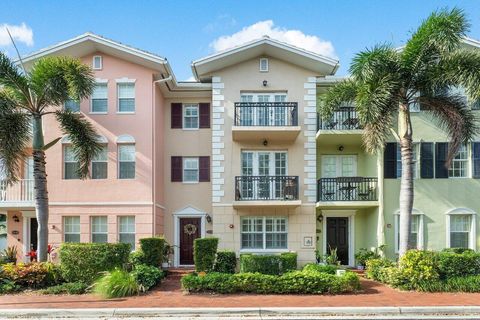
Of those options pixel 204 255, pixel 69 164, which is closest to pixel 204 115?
pixel 69 164

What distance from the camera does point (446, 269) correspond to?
1555 centimetres

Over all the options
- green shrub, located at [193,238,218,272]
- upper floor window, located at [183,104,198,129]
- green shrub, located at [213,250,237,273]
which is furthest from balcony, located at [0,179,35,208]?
green shrub, located at [213,250,237,273]

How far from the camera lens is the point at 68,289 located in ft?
49.0

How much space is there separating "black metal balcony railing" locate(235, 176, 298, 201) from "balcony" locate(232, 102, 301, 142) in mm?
1829

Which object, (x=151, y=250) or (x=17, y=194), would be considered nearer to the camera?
(x=151, y=250)

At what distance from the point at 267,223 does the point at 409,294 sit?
7637mm

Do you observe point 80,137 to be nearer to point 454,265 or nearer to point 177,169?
point 177,169

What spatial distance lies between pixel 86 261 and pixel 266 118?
9430 mm

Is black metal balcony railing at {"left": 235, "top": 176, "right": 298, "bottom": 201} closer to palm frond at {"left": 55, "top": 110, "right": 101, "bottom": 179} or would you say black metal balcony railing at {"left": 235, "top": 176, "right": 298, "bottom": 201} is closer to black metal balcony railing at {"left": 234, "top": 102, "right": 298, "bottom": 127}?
black metal balcony railing at {"left": 234, "top": 102, "right": 298, "bottom": 127}

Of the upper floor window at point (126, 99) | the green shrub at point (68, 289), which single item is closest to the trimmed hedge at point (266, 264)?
the green shrub at point (68, 289)

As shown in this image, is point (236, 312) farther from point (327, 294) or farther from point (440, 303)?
point (440, 303)

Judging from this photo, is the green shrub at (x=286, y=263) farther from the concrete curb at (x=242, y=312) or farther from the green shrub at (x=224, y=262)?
the concrete curb at (x=242, y=312)

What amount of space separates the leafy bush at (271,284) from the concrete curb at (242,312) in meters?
2.36

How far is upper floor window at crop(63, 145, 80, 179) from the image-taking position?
20.7 meters
